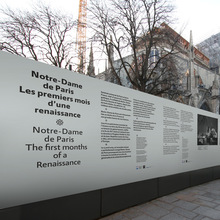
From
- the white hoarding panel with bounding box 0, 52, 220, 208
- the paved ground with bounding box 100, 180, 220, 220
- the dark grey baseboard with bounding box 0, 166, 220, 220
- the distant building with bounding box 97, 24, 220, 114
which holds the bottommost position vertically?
the paved ground with bounding box 100, 180, 220, 220

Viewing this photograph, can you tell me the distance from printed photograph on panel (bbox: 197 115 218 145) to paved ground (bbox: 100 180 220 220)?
1.88m

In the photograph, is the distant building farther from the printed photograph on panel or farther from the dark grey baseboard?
the dark grey baseboard

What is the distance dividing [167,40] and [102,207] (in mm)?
12411

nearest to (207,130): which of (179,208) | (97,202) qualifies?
(179,208)

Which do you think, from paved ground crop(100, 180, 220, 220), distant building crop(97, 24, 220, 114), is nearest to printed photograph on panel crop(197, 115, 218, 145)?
paved ground crop(100, 180, 220, 220)

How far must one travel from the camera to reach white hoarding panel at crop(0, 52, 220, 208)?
242 centimetres

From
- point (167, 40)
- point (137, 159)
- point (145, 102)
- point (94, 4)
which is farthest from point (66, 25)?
point (137, 159)

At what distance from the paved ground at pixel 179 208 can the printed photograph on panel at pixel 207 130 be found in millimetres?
1884

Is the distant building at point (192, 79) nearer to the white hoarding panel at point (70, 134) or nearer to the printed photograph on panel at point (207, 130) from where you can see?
the printed photograph on panel at point (207, 130)

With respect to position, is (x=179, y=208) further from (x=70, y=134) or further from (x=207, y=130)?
(x=207, y=130)

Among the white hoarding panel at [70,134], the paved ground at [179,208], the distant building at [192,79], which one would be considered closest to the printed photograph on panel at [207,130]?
the paved ground at [179,208]

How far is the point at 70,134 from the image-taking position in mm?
2934

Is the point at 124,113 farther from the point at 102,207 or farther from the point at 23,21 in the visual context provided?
the point at 23,21

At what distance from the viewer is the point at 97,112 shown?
10.9 feet
